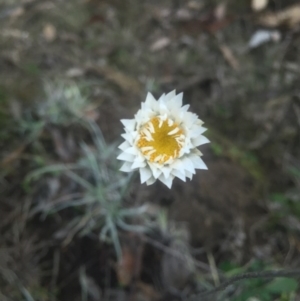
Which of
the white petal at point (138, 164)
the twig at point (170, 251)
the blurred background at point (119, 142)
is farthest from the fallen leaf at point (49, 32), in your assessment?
the white petal at point (138, 164)

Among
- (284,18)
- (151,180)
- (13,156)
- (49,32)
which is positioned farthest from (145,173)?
(284,18)

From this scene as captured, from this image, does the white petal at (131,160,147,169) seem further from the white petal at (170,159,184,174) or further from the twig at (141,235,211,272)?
the twig at (141,235,211,272)

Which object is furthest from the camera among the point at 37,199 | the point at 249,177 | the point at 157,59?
the point at 157,59

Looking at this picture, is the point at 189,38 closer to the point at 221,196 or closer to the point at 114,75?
the point at 114,75

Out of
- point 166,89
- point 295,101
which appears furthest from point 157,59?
point 295,101

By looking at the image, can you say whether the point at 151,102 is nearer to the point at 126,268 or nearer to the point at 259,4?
the point at 126,268

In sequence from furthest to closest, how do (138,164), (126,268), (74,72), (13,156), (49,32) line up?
(49,32), (74,72), (13,156), (126,268), (138,164)
